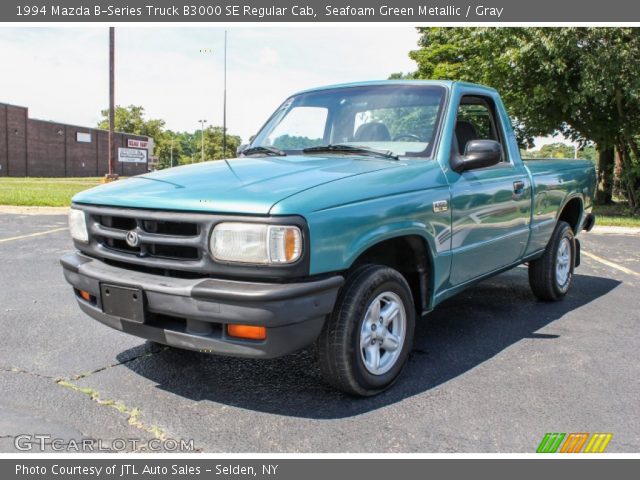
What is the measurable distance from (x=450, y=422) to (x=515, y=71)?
1422 cm

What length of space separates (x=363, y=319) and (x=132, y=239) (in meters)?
1.31

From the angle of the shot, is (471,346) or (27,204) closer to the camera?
(471,346)

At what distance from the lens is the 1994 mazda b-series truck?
2.88 m

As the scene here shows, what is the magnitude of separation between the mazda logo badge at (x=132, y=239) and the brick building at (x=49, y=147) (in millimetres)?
58982

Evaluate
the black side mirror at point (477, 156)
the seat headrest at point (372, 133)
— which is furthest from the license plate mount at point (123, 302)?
the black side mirror at point (477, 156)

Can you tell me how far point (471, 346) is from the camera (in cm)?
438

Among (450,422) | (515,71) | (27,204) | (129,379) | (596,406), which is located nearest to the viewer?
(450,422)

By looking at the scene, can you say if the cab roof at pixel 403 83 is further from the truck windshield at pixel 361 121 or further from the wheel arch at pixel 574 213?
the wheel arch at pixel 574 213

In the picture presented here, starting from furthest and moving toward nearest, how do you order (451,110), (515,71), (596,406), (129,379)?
(515,71), (451,110), (129,379), (596,406)

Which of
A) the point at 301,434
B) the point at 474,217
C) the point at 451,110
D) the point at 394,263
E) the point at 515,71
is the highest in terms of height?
the point at 515,71

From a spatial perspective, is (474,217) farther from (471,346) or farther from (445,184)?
(471,346)

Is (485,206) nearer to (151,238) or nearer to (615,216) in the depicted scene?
(151,238)

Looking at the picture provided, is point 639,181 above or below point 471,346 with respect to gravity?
above

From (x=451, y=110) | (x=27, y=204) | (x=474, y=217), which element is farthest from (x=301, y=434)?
(x=27, y=204)
